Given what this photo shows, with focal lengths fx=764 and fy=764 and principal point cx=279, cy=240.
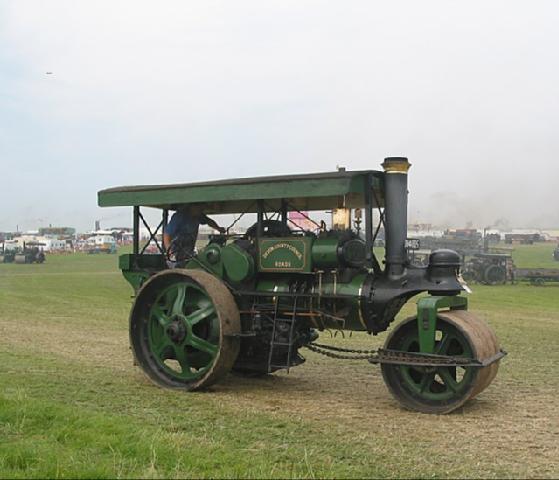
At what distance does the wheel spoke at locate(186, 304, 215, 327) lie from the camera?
7.96m

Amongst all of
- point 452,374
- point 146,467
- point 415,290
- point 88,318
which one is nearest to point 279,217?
point 415,290

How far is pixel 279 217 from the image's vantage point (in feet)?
28.9

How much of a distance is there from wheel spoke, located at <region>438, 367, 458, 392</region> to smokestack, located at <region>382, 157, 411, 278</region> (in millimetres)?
1051

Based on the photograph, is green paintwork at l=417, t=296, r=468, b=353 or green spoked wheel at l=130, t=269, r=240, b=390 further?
green spoked wheel at l=130, t=269, r=240, b=390

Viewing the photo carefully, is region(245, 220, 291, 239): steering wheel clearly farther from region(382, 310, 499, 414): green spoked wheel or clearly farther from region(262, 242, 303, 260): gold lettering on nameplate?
region(382, 310, 499, 414): green spoked wheel

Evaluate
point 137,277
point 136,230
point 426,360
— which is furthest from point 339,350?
point 136,230

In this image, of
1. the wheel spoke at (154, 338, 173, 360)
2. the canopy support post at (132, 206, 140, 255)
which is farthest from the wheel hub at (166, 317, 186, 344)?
the canopy support post at (132, 206, 140, 255)

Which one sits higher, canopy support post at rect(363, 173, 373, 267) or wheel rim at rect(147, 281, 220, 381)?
canopy support post at rect(363, 173, 373, 267)

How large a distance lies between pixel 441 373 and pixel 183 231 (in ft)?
12.1

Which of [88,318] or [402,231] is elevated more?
[402,231]

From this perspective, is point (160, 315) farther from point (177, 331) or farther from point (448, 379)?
point (448, 379)

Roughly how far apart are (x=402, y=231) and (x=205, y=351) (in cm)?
238

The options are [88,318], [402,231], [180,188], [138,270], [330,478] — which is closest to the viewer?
[330,478]

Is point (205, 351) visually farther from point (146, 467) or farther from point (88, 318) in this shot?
point (88, 318)
